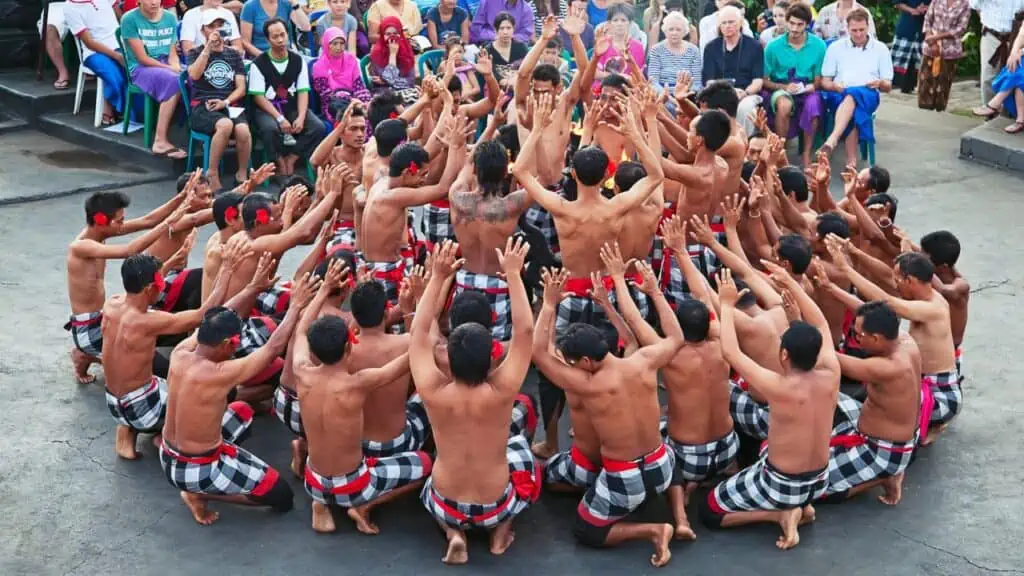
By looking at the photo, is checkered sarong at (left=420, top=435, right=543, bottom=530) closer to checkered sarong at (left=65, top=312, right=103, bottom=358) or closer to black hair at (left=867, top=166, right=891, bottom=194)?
checkered sarong at (left=65, top=312, right=103, bottom=358)

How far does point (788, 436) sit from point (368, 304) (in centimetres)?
195

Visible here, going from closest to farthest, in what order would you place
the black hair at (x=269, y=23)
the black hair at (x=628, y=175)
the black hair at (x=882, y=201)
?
1. the black hair at (x=628, y=175)
2. the black hair at (x=882, y=201)
3. the black hair at (x=269, y=23)

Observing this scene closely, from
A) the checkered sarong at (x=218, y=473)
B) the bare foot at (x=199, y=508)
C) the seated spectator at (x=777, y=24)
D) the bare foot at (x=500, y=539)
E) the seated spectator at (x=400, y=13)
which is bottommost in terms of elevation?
the bare foot at (x=199, y=508)

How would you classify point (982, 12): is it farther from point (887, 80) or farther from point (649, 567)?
point (649, 567)

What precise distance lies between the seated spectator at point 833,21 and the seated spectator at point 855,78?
72 cm

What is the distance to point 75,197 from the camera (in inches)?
406

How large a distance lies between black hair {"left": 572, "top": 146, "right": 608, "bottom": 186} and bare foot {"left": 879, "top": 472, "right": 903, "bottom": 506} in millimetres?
1999

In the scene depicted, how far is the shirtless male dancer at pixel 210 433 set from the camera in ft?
17.9

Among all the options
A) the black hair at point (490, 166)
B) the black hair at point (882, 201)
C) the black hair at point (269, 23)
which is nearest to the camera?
the black hair at point (490, 166)

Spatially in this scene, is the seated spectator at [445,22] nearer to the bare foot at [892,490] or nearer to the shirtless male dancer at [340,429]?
the shirtless male dancer at [340,429]

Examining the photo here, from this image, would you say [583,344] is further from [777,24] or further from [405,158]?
[777,24]

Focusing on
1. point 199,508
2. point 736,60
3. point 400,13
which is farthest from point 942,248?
point 400,13

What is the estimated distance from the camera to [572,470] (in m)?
5.59

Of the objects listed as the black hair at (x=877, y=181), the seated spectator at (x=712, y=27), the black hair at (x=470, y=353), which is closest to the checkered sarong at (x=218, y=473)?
the black hair at (x=470, y=353)
